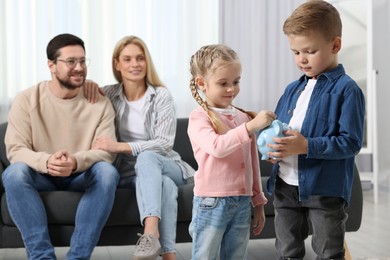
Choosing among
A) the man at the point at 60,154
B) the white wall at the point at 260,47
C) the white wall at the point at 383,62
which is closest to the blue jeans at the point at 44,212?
the man at the point at 60,154

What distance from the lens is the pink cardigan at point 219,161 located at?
1735 millimetres

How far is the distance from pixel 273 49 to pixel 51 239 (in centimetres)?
273

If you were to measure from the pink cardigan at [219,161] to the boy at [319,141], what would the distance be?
0.34ft

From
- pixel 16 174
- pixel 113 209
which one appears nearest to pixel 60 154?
pixel 16 174

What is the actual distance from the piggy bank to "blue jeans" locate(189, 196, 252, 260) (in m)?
0.18

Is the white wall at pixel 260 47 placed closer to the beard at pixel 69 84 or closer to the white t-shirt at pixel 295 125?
the beard at pixel 69 84

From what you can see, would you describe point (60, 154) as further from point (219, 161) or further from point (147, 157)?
point (219, 161)

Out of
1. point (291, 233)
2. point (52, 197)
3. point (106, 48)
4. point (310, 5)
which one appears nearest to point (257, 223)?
point (291, 233)

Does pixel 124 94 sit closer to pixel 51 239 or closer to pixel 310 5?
pixel 51 239

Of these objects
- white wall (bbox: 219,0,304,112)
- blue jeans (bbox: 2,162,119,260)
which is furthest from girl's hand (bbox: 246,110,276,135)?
white wall (bbox: 219,0,304,112)

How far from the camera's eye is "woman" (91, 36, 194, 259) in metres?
2.65

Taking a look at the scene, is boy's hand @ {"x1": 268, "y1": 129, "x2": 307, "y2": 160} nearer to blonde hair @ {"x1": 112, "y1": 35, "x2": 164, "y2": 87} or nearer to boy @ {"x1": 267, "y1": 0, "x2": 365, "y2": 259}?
boy @ {"x1": 267, "y1": 0, "x2": 365, "y2": 259}

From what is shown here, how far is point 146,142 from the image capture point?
2.91m

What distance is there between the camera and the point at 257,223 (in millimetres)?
1921
